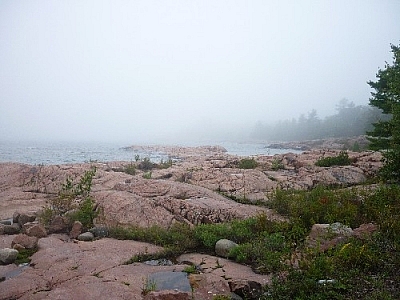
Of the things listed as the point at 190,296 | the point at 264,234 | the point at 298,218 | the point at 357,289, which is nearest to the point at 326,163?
the point at 298,218

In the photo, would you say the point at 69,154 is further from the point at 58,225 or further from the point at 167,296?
the point at 167,296

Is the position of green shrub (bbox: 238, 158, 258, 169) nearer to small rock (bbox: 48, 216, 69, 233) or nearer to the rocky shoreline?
the rocky shoreline

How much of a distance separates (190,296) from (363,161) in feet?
54.3

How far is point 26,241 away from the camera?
7.63m

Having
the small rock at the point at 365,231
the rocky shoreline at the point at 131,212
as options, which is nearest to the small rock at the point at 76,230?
the rocky shoreline at the point at 131,212

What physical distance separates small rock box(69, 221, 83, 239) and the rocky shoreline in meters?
0.23

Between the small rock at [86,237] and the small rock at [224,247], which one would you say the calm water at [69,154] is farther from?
the small rock at [224,247]

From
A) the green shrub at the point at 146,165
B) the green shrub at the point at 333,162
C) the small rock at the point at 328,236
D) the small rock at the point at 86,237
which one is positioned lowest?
the small rock at the point at 86,237

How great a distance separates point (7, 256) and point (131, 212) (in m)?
3.51

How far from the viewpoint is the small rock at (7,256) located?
6777 mm

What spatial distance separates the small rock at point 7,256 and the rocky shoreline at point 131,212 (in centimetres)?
23

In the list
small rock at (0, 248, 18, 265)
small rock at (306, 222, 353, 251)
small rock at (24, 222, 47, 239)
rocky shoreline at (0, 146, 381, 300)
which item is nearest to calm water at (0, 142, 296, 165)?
rocky shoreline at (0, 146, 381, 300)

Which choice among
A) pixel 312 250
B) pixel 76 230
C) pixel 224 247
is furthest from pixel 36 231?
pixel 312 250

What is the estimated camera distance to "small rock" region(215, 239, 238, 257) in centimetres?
711
